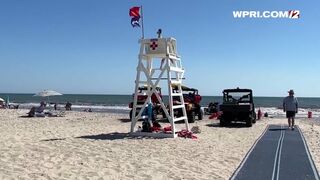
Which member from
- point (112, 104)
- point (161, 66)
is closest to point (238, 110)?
point (161, 66)

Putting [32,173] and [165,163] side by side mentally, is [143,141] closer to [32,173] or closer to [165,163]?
[165,163]

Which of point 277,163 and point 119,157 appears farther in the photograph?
point 119,157

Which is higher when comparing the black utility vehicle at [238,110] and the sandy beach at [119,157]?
the black utility vehicle at [238,110]

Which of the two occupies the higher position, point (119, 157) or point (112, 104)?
point (112, 104)

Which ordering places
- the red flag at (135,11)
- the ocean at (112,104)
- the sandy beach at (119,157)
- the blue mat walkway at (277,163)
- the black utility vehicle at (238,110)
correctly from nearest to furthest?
1. the sandy beach at (119,157)
2. the blue mat walkway at (277,163)
3. the red flag at (135,11)
4. the black utility vehicle at (238,110)
5. the ocean at (112,104)

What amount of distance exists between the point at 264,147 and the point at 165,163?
13.5 ft

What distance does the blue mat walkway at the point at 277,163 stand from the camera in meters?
8.43

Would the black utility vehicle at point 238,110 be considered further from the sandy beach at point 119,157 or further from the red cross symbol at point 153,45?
the red cross symbol at point 153,45

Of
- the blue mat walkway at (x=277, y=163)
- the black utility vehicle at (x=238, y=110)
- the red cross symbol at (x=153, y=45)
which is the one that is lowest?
the blue mat walkway at (x=277, y=163)

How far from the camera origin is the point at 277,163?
32.1 feet

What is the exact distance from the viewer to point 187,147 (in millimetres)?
12078

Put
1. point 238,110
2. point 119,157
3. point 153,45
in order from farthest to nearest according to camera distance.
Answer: point 238,110 → point 153,45 → point 119,157

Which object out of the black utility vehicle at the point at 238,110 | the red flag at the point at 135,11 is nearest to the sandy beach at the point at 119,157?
the red flag at the point at 135,11

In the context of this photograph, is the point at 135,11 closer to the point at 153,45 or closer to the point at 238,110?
the point at 153,45
